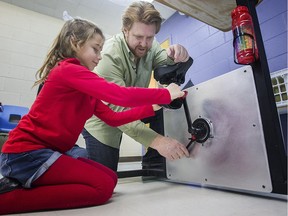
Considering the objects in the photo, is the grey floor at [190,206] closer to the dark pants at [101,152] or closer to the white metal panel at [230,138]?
the white metal panel at [230,138]

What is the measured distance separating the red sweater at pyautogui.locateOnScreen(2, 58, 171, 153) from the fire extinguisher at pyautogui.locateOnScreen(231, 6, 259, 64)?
13.0 inches

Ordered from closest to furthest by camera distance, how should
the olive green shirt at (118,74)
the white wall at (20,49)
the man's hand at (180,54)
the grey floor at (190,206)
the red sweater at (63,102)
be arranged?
the grey floor at (190,206)
the red sweater at (63,102)
the olive green shirt at (118,74)
the man's hand at (180,54)
the white wall at (20,49)

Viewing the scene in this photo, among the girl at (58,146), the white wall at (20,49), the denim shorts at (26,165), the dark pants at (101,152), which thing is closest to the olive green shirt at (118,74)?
the dark pants at (101,152)

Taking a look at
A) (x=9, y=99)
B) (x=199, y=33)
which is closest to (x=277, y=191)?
(x=199, y=33)

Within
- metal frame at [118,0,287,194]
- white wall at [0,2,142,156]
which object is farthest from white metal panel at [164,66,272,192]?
white wall at [0,2,142,156]

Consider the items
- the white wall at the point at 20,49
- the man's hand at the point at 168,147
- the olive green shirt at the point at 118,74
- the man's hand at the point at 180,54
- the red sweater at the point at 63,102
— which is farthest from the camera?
the white wall at the point at 20,49

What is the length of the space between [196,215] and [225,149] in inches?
15.4

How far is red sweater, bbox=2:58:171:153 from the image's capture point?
82cm

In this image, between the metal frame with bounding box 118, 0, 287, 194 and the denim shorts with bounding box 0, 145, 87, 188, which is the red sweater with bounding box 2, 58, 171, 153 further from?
the metal frame with bounding box 118, 0, 287, 194

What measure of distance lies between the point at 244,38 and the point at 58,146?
2.83ft

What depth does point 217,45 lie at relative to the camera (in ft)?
7.16

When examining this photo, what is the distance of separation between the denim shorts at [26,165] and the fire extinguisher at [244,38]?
827 mm

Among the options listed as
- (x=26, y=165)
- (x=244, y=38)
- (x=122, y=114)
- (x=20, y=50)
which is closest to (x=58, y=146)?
(x=26, y=165)

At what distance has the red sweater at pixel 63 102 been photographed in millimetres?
817
